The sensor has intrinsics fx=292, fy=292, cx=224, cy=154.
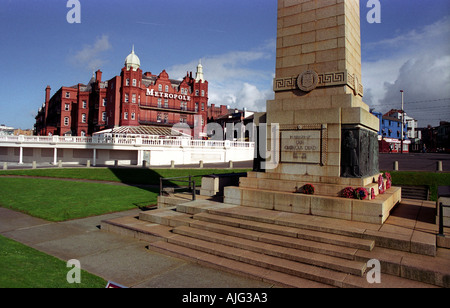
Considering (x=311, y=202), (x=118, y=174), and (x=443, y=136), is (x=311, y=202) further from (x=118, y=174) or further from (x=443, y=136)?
(x=443, y=136)

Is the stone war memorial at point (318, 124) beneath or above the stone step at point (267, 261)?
above

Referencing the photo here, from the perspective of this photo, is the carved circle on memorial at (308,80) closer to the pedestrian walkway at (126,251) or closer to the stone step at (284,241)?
the pedestrian walkway at (126,251)

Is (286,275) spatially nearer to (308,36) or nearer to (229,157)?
(308,36)

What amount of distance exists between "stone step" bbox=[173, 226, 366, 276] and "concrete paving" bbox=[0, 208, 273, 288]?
1046mm

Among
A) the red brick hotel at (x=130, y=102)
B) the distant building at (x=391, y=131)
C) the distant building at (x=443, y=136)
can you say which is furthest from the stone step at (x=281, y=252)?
the distant building at (x=443, y=136)

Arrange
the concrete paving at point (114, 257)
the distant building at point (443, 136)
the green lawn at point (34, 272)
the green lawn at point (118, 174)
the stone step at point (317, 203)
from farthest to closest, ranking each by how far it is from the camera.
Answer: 1. the distant building at point (443, 136)
2. the green lawn at point (118, 174)
3. the stone step at point (317, 203)
4. the concrete paving at point (114, 257)
5. the green lawn at point (34, 272)

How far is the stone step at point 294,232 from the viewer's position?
22.4ft

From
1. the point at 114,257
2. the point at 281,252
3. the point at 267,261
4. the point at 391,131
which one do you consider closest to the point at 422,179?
the point at 281,252

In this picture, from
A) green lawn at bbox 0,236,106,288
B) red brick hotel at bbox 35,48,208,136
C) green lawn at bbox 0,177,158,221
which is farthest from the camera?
red brick hotel at bbox 35,48,208,136

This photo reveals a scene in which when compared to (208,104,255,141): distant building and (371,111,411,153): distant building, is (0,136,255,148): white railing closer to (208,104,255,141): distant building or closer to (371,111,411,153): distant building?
(208,104,255,141): distant building

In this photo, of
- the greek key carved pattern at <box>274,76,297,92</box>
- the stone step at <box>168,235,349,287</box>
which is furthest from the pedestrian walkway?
the greek key carved pattern at <box>274,76,297,92</box>

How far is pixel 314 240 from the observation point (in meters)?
7.27

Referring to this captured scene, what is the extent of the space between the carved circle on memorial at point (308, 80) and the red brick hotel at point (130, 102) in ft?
169

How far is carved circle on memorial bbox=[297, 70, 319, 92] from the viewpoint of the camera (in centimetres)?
1047
